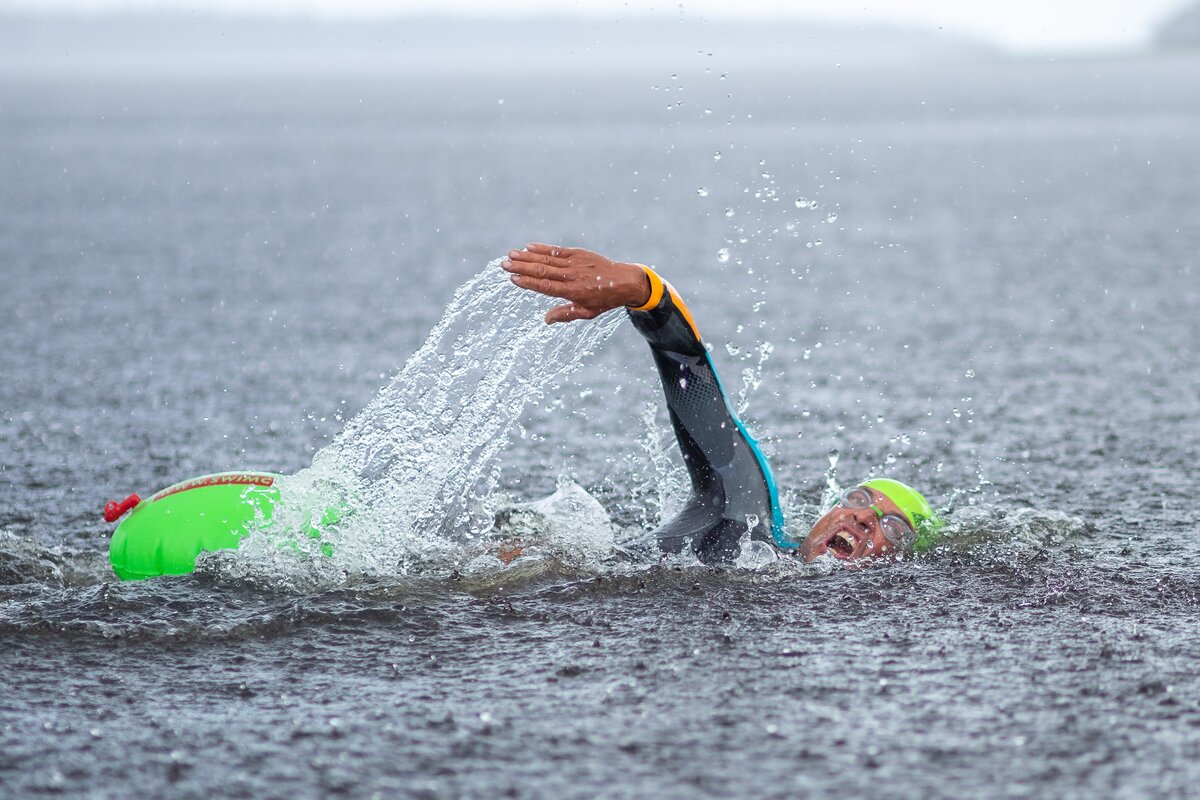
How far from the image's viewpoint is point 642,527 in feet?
31.6

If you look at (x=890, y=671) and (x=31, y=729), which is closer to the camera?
(x=31, y=729)

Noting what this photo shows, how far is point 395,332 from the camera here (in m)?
18.5

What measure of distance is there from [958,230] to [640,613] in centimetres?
2595

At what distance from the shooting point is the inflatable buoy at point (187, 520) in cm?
748

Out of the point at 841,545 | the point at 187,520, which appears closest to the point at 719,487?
the point at 841,545

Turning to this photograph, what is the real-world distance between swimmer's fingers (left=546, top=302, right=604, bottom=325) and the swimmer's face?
1938 millimetres

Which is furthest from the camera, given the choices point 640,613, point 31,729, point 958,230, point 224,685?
point 958,230

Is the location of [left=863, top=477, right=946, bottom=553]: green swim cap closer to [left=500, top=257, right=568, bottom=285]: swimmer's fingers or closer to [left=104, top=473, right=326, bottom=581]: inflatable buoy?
[left=500, top=257, right=568, bottom=285]: swimmer's fingers

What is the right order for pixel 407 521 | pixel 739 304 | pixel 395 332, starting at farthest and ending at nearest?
pixel 739 304 → pixel 395 332 → pixel 407 521

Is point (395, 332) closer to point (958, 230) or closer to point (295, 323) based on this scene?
point (295, 323)

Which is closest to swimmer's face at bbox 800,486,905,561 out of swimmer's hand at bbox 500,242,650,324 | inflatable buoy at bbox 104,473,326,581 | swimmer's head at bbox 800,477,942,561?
swimmer's head at bbox 800,477,942,561

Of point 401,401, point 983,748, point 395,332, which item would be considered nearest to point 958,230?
point 395,332

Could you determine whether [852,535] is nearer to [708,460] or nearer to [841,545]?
[841,545]

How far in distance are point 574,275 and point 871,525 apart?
235cm
